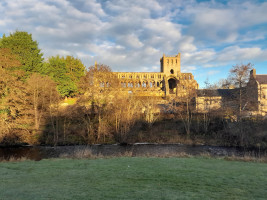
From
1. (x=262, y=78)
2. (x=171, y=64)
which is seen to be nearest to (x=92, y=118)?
(x=262, y=78)

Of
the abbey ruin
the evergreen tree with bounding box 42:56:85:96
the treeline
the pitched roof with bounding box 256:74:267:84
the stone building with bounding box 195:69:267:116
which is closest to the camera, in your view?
the treeline

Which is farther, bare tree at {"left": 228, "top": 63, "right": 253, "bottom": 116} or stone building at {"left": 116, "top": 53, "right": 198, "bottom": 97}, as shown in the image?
stone building at {"left": 116, "top": 53, "right": 198, "bottom": 97}

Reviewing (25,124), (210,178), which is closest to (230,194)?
(210,178)

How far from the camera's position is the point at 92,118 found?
111 ft

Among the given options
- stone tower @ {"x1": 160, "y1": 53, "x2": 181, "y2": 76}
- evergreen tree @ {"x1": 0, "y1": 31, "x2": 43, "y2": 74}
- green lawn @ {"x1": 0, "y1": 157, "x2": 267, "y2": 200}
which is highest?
stone tower @ {"x1": 160, "y1": 53, "x2": 181, "y2": 76}

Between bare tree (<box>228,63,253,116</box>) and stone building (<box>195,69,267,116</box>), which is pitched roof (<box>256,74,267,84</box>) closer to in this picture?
stone building (<box>195,69,267,116</box>)

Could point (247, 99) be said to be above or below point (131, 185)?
above

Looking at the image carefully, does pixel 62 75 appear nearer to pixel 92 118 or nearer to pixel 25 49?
pixel 25 49

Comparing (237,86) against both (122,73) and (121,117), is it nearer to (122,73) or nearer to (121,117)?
(121,117)

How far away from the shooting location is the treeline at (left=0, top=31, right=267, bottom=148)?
26.9 metres

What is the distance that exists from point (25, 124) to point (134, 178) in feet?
83.1

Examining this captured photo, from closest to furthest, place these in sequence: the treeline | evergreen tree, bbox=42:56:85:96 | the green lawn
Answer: the green lawn, the treeline, evergreen tree, bbox=42:56:85:96

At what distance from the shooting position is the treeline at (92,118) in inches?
1060

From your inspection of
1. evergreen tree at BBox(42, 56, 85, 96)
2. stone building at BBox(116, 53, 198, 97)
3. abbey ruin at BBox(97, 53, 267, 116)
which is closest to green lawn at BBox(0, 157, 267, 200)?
abbey ruin at BBox(97, 53, 267, 116)
